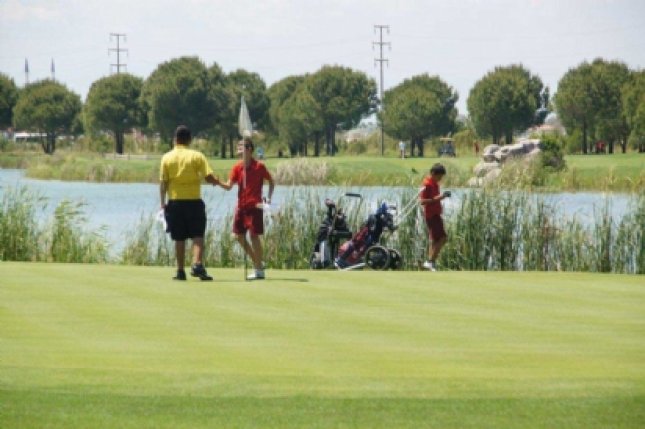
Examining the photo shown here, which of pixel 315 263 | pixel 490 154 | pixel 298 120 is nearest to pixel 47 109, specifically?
pixel 298 120

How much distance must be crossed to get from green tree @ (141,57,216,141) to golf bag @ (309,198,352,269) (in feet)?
264

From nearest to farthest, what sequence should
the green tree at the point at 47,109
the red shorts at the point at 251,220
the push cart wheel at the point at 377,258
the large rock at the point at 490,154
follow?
the red shorts at the point at 251,220
the push cart wheel at the point at 377,258
the large rock at the point at 490,154
the green tree at the point at 47,109

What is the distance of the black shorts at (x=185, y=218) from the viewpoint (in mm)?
15805

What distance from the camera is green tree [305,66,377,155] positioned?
10412 cm

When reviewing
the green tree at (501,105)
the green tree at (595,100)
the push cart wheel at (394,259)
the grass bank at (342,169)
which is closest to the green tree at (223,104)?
the grass bank at (342,169)

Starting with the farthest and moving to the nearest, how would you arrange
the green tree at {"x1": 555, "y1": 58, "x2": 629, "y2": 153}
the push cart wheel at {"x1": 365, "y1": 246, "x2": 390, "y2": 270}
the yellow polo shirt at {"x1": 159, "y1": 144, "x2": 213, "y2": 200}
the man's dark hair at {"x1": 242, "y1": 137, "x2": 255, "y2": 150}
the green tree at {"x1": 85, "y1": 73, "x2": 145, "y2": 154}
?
the green tree at {"x1": 85, "y1": 73, "x2": 145, "y2": 154}
the green tree at {"x1": 555, "y1": 58, "x2": 629, "y2": 153}
the push cart wheel at {"x1": 365, "y1": 246, "x2": 390, "y2": 270}
the man's dark hair at {"x1": 242, "y1": 137, "x2": 255, "y2": 150}
the yellow polo shirt at {"x1": 159, "y1": 144, "x2": 213, "y2": 200}

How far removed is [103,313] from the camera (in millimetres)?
11969

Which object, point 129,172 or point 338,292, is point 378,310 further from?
point 129,172

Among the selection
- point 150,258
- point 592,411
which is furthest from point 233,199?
point 592,411

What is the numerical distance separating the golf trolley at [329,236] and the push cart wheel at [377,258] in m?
0.58

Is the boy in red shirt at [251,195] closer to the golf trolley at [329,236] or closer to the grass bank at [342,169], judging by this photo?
the golf trolley at [329,236]

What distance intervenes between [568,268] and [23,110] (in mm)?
97241

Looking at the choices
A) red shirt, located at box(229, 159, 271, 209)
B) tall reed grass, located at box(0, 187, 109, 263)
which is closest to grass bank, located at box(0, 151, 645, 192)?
tall reed grass, located at box(0, 187, 109, 263)

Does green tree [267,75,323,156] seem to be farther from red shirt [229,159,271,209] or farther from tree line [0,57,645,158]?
red shirt [229,159,271,209]
